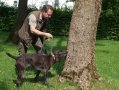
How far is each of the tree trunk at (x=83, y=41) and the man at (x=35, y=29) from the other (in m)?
0.63

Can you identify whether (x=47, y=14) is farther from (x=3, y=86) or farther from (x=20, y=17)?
(x=20, y=17)

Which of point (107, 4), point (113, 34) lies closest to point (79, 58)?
point (113, 34)

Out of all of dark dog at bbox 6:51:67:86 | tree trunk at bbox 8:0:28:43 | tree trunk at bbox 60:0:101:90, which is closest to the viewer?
dark dog at bbox 6:51:67:86

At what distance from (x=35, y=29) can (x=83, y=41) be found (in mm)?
1083

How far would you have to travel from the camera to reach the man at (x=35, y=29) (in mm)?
9125

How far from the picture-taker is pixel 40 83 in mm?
9539

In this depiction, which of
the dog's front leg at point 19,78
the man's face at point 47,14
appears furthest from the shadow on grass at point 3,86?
the man's face at point 47,14

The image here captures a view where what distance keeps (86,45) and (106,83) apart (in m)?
1.12

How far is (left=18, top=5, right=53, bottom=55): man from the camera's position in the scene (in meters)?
9.12

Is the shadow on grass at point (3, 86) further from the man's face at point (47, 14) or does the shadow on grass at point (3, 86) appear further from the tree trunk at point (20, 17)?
A: the tree trunk at point (20, 17)

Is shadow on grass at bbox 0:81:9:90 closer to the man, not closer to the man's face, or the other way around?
the man

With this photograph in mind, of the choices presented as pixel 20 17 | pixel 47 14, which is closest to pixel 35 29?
pixel 47 14

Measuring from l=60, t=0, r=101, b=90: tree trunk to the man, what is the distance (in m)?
0.63

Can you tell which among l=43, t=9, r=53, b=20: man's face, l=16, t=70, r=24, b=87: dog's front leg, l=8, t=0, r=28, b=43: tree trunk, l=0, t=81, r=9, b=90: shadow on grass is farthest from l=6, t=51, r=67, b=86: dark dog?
l=8, t=0, r=28, b=43: tree trunk
